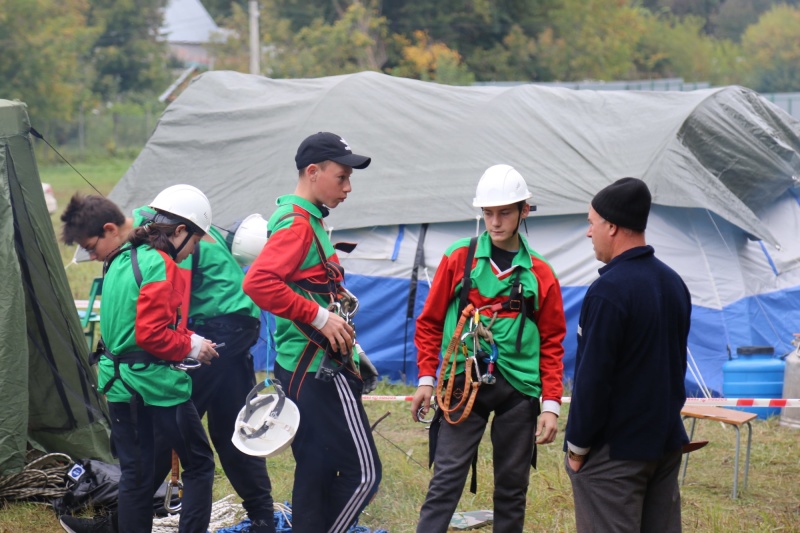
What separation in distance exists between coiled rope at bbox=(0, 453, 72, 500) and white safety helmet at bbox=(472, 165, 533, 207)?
110 inches

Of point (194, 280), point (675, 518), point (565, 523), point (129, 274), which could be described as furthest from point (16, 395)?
point (675, 518)

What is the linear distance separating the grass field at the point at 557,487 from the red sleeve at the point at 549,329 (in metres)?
1.28

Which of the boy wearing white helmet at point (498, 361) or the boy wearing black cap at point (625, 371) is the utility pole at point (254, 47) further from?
the boy wearing black cap at point (625, 371)

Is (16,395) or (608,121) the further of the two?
(608,121)

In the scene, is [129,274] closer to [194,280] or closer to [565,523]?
[194,280]

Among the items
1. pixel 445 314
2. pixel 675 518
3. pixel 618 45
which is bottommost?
pixel 618 45

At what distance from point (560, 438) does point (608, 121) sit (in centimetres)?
322

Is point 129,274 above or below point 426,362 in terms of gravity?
above

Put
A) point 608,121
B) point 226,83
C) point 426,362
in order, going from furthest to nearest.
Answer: point 226,83, point 608,121, point 426,362

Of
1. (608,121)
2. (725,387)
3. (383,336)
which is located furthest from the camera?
(608,121)

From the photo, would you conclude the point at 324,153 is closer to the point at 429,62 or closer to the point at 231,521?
the point at 231,521

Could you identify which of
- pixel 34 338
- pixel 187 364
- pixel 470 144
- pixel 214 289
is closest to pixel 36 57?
pixel 470 144

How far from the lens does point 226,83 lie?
9445mm

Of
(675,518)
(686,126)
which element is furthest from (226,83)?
(675,518)
